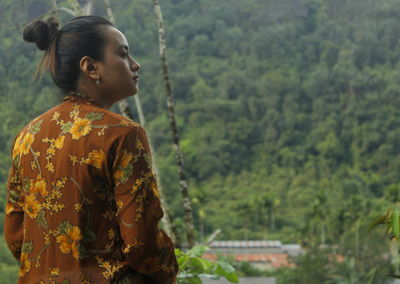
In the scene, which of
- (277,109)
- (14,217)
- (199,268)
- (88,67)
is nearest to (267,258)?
(277,109)

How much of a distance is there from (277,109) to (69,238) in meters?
34.4

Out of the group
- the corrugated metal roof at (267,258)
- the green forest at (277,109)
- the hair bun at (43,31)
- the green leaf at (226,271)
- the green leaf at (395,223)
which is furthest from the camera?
the green forest at (277,109)

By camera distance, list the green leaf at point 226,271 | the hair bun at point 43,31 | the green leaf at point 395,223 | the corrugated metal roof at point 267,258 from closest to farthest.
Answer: the green leaf at point 395,223 → the hair bun at point 43,31 → the green leaf at point 226,271 → the corrugated metal roof at point 267,258

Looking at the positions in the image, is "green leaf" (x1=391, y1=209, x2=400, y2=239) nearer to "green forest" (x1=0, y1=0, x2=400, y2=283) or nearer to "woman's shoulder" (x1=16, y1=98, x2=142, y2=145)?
"woman's shoulder" (x1=16, y1=98, x2=142, y2=145)

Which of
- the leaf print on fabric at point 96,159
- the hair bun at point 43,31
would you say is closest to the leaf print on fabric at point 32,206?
the leaf print on fabric at point 96,159

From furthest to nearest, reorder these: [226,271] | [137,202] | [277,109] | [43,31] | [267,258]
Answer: [277,109] < [267,258] < [226,271] < [43,31] < [137,202]

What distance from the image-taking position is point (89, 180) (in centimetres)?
72

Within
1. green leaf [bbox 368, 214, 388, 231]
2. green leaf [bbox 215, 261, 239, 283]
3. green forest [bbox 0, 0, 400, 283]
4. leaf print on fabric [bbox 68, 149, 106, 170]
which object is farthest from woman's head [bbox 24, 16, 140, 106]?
green forest [bbox 0, 0, 400, 283]

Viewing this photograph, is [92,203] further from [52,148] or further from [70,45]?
[70,45]

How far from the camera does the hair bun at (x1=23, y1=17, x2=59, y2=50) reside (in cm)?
82

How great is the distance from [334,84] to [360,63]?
317 cm

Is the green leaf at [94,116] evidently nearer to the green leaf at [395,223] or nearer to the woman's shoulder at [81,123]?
the woman's shoulder at [81,123]

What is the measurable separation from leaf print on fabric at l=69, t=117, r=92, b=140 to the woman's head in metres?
0.06

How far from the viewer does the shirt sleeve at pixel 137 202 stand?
70 centimetres
